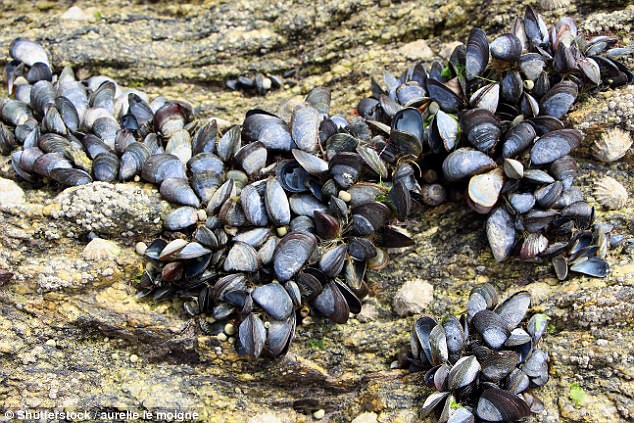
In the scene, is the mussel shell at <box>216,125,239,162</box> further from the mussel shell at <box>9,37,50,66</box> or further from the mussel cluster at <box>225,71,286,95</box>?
the mussel shell at <box>9,37,50,66</box>

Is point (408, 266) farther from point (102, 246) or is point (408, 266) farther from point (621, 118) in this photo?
point (102, 246)

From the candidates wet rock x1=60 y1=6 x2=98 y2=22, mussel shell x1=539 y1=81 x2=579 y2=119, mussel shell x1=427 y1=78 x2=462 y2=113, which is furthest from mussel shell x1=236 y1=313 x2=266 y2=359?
wet rock x1=60 y1=6 x2=98 y2=22

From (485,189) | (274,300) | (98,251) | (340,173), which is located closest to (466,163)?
(485,189)

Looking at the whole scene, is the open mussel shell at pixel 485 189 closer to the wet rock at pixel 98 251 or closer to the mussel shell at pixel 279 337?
the mussel shell at pixel 279 337

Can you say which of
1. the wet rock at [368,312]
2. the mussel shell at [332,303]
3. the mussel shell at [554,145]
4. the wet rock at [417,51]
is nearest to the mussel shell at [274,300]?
the mussel shell at [332,303]

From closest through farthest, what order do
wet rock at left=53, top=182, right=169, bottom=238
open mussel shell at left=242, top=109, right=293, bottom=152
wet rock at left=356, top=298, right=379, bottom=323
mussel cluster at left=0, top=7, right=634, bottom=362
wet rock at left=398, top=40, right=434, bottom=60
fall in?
1. mussel cluster at left=0, top=7, right=634, bottom=362
2. wet rock at left=53, top=182, right=169, bottom=238
3. wet rock at left=356, top=298, right=379, bottom=323
4. open mussel shell at left=242, top=109, right=293, bottom=152
5. wet rock at left=398, top=40, right=434, bottom=60

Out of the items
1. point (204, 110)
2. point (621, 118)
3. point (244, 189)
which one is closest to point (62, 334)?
point (244, 189)
